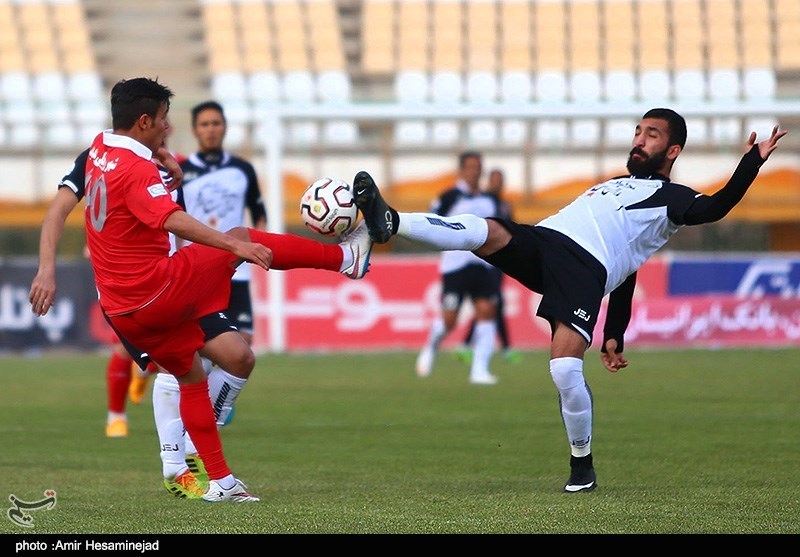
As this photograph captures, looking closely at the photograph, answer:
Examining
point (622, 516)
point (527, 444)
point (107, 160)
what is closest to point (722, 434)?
point (527, 444)

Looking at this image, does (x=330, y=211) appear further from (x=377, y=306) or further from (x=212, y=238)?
(x=377, y=306)

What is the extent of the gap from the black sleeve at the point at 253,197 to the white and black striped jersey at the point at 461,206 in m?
4.51

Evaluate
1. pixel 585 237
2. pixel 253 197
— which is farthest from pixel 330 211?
pixel 253 197

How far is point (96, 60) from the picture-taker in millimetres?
27109

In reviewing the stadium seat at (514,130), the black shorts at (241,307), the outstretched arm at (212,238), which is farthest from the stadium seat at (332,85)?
the outstretched arm at (212,238)

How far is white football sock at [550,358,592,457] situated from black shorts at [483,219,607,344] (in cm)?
18

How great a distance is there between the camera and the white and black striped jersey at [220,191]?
9.19 metres

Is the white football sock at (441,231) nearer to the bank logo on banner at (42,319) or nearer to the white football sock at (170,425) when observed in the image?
the white football sock at (170,425)

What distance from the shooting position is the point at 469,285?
45.9 ft

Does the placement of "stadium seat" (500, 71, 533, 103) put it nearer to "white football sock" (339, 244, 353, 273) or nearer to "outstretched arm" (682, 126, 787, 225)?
"outstretched arm" (682, 126, 787, 225)

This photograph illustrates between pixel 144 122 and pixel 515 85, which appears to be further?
pixel 515 85

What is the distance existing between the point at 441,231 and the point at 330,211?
1.72ft

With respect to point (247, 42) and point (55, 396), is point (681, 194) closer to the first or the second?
point (55, 396)

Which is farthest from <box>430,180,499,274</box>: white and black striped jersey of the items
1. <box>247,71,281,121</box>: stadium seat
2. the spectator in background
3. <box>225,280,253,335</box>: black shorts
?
<box>247,71,281,121</box>: stadium seat
